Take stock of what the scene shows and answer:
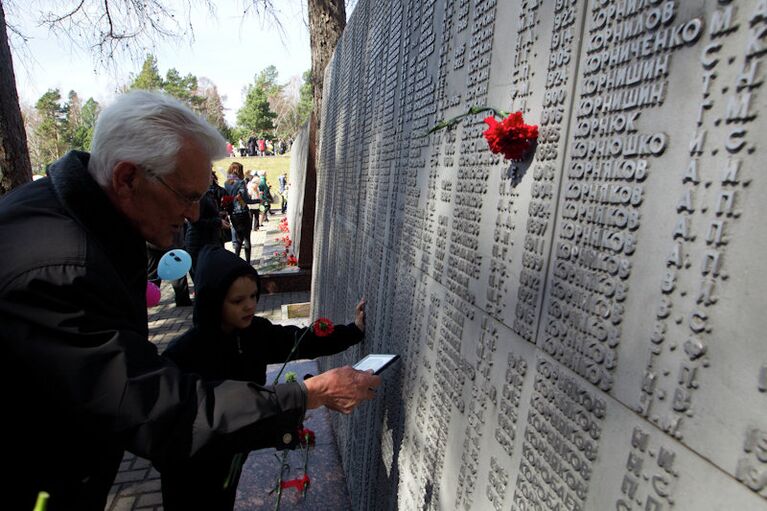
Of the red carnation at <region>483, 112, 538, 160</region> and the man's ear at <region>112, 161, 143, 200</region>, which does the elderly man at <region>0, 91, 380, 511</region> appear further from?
the red carnation at <region>483, 112, 538, 160</region>

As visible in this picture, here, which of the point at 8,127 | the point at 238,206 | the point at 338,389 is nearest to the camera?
the point at 338,389

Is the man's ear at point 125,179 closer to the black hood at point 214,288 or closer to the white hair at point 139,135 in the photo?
the white hair at point 139,135

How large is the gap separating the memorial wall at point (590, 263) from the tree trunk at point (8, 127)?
4.25m

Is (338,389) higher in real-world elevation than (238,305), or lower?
lower

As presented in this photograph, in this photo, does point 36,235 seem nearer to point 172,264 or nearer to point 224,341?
point 224,341

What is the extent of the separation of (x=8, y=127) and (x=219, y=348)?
374 cm

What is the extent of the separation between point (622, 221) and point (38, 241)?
1472 mm

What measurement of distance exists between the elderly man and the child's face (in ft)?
2.76

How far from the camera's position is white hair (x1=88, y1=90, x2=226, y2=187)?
147 cm

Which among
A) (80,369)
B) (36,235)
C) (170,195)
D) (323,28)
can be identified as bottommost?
(80,369)

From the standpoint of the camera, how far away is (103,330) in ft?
4.24

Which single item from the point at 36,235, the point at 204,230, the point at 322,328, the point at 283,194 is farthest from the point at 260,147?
the point at 36,235

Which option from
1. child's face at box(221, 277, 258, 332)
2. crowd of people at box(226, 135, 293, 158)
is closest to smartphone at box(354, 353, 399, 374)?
child's face at box(221, 277, 258, 332)

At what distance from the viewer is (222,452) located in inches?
59.2
